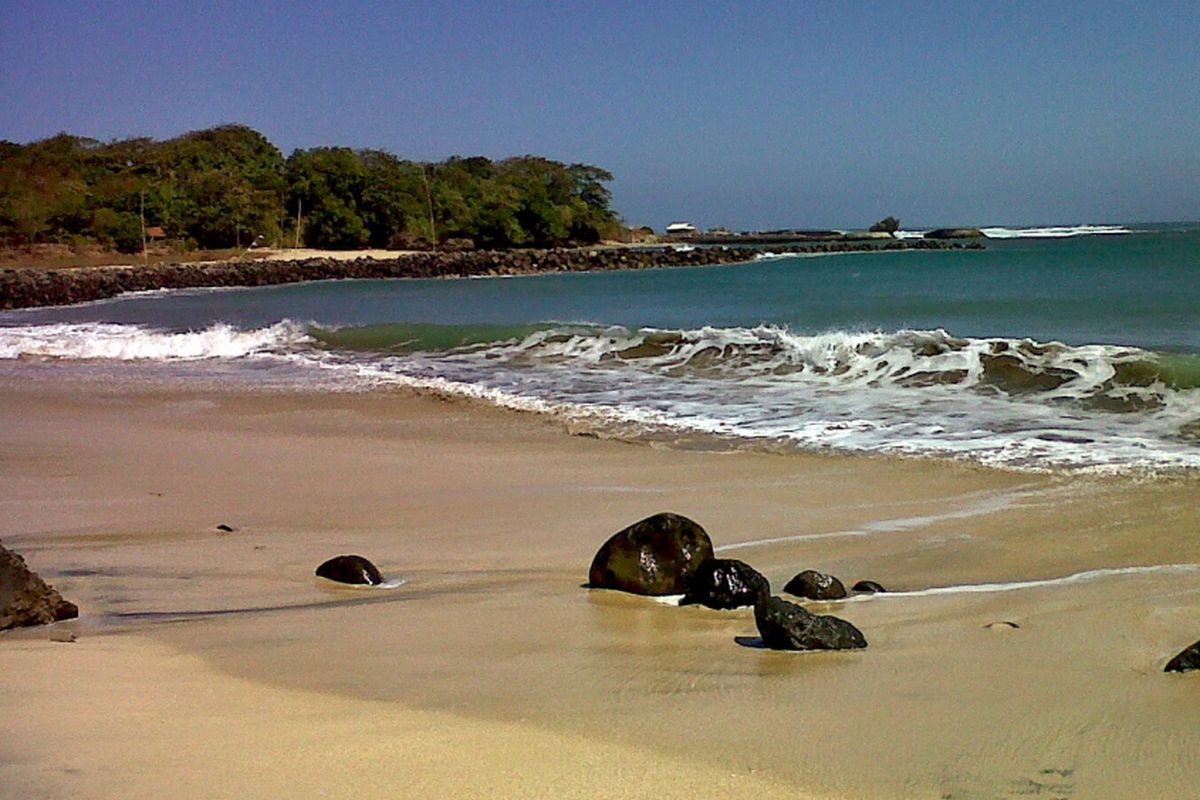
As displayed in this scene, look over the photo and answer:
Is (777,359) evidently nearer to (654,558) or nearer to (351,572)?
(654,558)

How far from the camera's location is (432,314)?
27.0 m

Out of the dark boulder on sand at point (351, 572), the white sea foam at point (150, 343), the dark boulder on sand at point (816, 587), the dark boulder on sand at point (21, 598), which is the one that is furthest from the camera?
the white sea foam at point (150, 343)

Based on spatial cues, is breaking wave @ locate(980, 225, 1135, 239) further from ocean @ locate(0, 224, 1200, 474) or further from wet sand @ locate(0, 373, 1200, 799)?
wet sand @ locate(0, 373, 1200, 799)

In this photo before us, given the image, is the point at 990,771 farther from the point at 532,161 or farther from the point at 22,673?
the point at 532,161

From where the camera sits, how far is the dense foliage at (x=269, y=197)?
65188 mm

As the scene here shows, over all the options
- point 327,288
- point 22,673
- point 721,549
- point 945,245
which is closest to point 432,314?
point 327,288

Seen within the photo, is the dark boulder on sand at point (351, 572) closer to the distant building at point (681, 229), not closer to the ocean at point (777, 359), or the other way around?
the ocean at point (777, 359)

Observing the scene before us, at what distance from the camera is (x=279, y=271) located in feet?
174

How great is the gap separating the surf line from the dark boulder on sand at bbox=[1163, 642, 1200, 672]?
120cm

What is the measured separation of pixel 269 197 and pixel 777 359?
6747 cm

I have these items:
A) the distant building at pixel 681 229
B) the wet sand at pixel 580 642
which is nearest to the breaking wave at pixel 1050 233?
the distant building at pixel 681 229

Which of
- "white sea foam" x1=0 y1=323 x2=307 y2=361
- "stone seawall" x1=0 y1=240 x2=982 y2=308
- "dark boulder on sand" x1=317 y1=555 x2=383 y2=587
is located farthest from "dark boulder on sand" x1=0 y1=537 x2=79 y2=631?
"stone seawall" x1=0 y1=240 x2=982 y2=308

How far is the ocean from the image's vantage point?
9.07 m

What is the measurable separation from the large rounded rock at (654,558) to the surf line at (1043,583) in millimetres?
628
